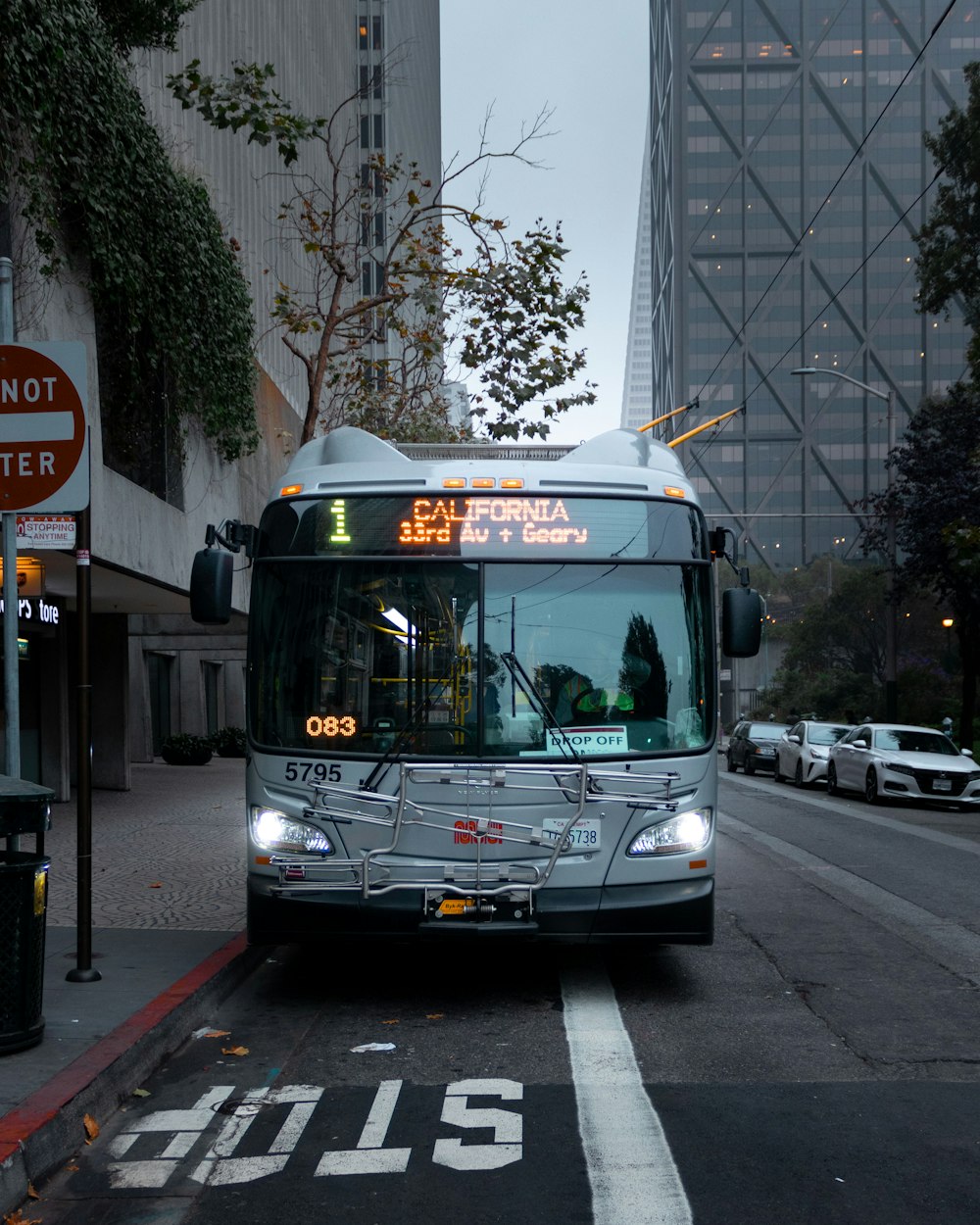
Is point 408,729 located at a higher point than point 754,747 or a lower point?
higher

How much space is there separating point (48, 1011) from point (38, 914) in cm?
107

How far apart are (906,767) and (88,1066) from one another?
1956 centimetres

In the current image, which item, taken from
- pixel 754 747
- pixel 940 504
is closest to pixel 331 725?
pixel 940 504

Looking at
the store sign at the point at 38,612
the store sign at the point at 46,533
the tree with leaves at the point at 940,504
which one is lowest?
the store sign at the point at 46,533

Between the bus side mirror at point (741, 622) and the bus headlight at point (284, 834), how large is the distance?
2.63 metres

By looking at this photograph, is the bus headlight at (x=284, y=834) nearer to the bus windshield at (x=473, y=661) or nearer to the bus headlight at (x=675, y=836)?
the bus windshield at (x=473, y=661)

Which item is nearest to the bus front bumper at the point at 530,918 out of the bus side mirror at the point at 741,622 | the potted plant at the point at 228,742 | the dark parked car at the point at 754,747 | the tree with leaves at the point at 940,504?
the bus side mirror at the point at 741,622

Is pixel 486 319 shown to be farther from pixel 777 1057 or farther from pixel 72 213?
pixel 777 1057

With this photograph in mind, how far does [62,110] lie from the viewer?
1369 centimetres

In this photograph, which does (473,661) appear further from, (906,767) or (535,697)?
(906,767)

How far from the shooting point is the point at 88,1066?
5.43 m

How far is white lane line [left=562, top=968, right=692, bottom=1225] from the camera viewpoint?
4288 millimetres

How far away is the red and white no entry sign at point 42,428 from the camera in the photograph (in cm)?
656

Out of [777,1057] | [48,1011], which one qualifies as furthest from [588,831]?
[48,1011]
